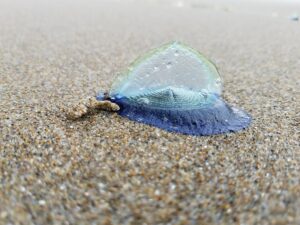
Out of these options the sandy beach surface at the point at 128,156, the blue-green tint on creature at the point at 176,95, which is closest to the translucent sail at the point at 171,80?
the blue-green tint on creature at the point at 176,95

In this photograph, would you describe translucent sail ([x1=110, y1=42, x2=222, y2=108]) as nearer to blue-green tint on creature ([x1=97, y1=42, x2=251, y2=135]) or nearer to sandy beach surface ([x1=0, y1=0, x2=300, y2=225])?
blue-green tint on creature ([x1=97, y1=42, x2=251, y2=135])

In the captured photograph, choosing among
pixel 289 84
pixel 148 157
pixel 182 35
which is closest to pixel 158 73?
pixel 148 157

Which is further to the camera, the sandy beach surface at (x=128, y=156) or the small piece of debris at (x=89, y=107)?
the small piece of debris at (x=89, y=107)

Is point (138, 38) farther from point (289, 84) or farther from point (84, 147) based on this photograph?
point (84, 147)

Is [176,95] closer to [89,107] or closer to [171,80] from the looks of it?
[171,80]

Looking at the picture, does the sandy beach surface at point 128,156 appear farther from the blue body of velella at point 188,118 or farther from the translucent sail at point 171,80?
the translucent sail at point 171,80

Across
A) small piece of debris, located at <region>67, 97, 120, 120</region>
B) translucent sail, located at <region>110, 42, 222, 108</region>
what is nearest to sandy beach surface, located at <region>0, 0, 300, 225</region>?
small piece of debris, located at <region>67, 97, 120, 120</region>
